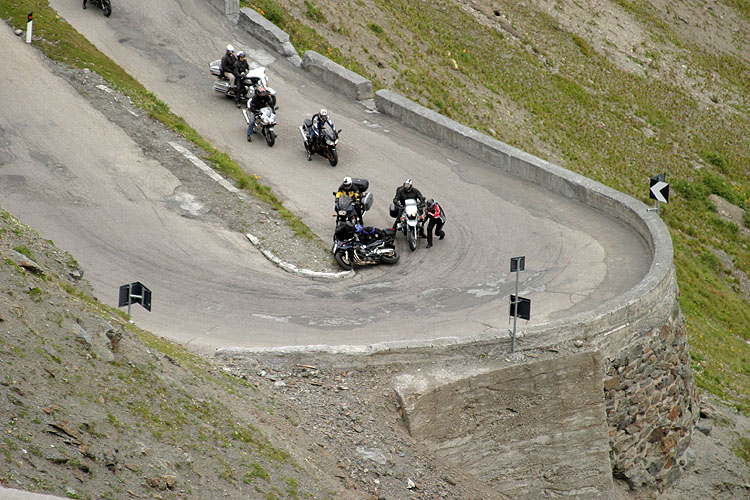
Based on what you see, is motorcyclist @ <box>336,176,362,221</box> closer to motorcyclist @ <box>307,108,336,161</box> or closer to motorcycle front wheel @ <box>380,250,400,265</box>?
motorcycle front wheel @ <box>380,250,400,265</box>

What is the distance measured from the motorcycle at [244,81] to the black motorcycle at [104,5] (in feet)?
17.4

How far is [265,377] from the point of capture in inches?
538

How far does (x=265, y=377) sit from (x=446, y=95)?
55.7 feet

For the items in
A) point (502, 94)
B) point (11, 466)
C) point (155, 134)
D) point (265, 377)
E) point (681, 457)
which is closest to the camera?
point (11, 466)

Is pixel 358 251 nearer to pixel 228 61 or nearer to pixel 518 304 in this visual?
pixel 518 304

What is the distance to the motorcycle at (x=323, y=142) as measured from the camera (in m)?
21.5

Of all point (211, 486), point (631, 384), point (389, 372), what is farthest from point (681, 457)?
point (211, 486)

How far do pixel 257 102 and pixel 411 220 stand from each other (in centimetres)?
700

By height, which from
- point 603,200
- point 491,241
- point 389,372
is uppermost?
point 603,200

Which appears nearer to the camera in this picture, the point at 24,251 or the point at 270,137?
the point at 24,251

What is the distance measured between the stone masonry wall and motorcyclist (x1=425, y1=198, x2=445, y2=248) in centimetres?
488

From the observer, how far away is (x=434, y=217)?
725 inches

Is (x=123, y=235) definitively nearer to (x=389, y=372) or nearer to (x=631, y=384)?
(x=389, y=372)

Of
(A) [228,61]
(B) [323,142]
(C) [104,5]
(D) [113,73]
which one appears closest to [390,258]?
(B) [323,142]
